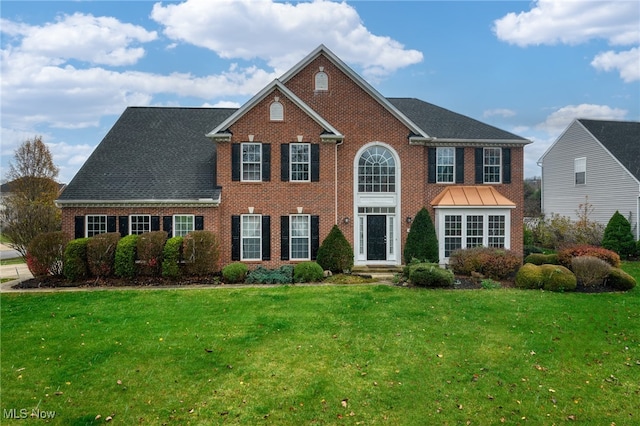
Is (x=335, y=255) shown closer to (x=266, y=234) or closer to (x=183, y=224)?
(x=266, y=234)

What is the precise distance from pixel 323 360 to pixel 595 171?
25227 mm

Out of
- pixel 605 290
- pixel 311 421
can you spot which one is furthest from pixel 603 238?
pixel 311 421

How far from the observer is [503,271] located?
1497 centimetres

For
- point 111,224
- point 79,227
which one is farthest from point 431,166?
point 79,227

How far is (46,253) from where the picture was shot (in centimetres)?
1449

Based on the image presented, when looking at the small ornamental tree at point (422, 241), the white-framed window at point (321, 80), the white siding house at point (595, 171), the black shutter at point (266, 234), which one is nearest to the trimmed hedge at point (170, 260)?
the black shutter at point (266, 234)

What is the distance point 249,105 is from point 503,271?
39.1ft

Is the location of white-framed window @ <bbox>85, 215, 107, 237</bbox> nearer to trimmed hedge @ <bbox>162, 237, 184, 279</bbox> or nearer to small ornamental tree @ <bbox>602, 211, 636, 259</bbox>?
trimmed hedge @ <bbox>162, 237, 184, 279</bbox>

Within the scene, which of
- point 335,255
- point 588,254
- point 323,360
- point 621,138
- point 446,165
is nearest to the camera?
point 323,360

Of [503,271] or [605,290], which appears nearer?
[605,290]

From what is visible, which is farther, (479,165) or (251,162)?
(479,165)

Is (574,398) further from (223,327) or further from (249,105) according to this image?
(249,105)

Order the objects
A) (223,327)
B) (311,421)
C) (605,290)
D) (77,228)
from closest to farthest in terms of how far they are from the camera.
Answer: (311,421) < (223,327) < (605,290) < (77,228)

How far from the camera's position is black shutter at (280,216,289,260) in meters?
16.9
